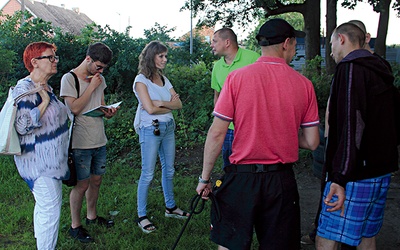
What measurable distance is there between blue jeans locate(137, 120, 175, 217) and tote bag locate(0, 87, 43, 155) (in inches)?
55.1

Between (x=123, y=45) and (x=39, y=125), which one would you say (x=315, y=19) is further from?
(x=39, y=125)

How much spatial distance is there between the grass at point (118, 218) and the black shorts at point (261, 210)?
1.44m

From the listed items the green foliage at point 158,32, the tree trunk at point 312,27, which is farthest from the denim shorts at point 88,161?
the tree trunk at point 312,27

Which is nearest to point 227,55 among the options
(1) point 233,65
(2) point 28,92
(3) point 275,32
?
(1) point 233,65

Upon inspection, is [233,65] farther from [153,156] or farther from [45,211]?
[45,211]

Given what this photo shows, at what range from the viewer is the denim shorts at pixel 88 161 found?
148 inches

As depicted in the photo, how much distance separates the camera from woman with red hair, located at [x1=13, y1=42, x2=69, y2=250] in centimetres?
303

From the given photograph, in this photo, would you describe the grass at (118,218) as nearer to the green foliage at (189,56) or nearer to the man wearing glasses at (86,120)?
the man wearing glasses at (86,120)

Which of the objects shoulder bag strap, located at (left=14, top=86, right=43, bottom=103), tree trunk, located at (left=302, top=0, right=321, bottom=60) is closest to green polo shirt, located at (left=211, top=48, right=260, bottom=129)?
shoulder bag strap, located at (left=14, top=86, right=43, bottom=103)

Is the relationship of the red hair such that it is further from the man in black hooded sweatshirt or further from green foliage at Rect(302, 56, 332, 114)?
green foliage at Rect(302, 56, 332, 114)

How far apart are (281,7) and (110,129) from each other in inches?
269

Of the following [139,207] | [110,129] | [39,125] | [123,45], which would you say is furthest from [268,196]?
[123,45]

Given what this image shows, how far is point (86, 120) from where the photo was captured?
12.5 feet

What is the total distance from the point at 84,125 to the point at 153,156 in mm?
793
